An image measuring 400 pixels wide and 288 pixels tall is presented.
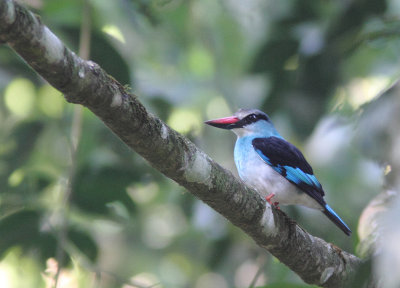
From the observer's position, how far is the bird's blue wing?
3.68 meters

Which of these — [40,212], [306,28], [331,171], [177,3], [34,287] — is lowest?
[34,287]

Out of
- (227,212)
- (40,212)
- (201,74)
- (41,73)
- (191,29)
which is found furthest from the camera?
(201,74)

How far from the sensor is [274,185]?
146 inches

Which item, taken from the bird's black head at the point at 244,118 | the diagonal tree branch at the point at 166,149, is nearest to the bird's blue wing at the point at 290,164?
the bird's black head at the point at 244,118

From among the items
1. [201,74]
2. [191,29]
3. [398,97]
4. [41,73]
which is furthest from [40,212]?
[201,74]

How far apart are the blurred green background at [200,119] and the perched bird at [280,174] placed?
154 mm

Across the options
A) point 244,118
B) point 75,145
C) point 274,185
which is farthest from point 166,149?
point 244,118

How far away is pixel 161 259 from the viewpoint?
19.7ft

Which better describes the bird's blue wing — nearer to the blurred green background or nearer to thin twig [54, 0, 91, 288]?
the blurred green background

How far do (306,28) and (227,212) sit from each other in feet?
6.58

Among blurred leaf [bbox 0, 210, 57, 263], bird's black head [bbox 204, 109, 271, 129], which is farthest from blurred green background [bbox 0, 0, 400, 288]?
bird's black head [bbox 204, 109, 271, 129]

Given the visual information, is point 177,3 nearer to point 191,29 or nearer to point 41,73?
point 191,29

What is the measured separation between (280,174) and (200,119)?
5.71ft

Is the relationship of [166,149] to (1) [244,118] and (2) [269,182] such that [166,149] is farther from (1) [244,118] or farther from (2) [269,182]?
(1) [244,118]
